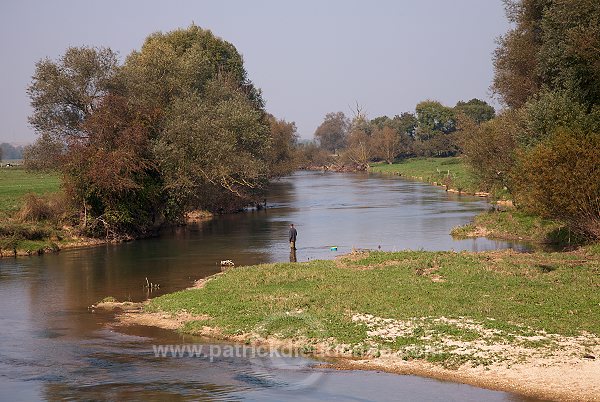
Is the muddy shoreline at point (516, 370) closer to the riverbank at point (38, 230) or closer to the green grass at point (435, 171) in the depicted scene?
the riverbank at point (38, 230)

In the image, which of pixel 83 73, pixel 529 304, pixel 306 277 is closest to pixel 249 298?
pixel 306 277

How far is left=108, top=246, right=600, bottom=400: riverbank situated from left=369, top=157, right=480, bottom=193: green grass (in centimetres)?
5623

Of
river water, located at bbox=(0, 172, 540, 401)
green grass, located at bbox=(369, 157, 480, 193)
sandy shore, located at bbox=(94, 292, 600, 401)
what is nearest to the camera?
sandy shore, located at bbox=(94, 292, 600, 401)

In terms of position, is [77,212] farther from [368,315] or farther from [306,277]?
[368,315]

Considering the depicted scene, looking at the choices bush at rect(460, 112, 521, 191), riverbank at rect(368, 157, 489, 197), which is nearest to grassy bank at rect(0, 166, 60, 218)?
bush at rect(460, 112, 521, 191)

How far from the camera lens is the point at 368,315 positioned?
24.8m

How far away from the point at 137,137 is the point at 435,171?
84850mm

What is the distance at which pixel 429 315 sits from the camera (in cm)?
2420

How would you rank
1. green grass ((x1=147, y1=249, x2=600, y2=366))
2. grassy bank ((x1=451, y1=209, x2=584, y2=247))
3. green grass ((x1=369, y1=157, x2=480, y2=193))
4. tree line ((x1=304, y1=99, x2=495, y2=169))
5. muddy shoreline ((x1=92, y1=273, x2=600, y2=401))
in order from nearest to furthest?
1. muddy shoreline ((x1=92, y1=273, x2=600, y2=401))
2. green grass ((x1=147, y1=249, x2=600, y2=366))
3. grassy bank ((x1=451, y1=209, x2=584, y2=247))
4. green grass ((x1=369, y1=157, x2=480, y2=193))
5. tree line ((x1=304, y1=99, x2=495, y2=169))

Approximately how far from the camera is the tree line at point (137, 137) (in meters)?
53.9

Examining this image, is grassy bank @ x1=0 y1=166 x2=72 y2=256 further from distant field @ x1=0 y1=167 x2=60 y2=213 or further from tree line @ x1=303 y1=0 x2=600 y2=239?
tree line @ x1=303 y1=0 x2=600 y2=239

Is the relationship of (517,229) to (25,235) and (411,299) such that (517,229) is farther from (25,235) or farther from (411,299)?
(25,235)

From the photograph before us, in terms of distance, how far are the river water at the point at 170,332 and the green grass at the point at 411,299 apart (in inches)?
85.4

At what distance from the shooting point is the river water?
19703 millimetres
